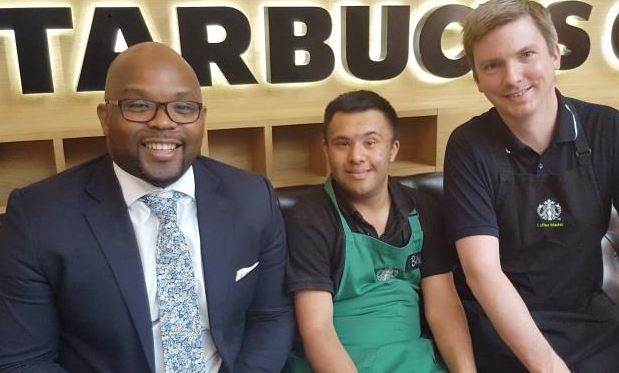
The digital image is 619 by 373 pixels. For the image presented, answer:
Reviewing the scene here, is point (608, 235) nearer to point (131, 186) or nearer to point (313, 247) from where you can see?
point (313, 247)

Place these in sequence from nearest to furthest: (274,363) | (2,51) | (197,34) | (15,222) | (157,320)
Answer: (15,222) → (157,320) → (274,363) → (2,51) → (197,34)

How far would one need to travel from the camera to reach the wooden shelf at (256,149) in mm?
2086

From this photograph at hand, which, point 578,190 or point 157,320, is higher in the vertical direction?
point 578,190

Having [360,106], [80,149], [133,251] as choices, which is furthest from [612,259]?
[80,149]

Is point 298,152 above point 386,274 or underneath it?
above

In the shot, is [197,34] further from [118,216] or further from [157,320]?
[157,320]

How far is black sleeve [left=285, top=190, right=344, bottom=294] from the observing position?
160 cm

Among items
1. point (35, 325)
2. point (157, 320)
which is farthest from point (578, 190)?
point (35, 325)

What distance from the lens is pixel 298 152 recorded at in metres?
2.48

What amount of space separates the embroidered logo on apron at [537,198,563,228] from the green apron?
37cm

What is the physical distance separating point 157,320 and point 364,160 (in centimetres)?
75

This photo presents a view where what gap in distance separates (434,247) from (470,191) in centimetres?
26

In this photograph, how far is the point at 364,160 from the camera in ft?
5.46

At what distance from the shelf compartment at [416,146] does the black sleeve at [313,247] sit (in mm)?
706
